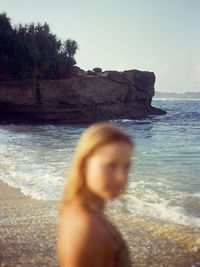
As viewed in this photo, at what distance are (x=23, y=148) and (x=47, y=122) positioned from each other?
62.6 ft

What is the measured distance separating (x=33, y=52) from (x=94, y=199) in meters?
31.6

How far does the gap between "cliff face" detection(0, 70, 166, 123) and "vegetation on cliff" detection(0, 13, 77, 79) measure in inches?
46.1

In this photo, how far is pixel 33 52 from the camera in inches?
1240

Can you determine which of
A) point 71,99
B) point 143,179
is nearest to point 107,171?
point 143,179

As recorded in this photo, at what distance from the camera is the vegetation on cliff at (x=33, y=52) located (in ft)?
102

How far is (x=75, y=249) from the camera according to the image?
1.17 metres

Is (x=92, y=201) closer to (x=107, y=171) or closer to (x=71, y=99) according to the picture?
(x=107, y=171)

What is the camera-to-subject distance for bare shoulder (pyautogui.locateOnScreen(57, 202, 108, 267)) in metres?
1.17

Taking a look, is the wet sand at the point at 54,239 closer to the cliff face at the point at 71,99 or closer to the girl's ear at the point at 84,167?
the girl's ear at the point at 84,167

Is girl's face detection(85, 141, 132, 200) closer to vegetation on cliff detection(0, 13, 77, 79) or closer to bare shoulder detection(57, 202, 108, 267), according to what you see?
bare shoulder detection(57, 202, 108, 267)

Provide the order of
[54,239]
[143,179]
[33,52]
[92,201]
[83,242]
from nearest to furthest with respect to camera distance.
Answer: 1. [83,242]
2. [92,201]
3. [54,239]
4. [143,179]
5. [33,52]

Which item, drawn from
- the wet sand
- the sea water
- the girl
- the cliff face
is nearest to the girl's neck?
the girl

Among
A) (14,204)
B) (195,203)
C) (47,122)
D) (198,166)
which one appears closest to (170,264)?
(195,203)

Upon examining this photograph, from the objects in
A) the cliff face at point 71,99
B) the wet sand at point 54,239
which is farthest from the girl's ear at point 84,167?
the cliff face at point 71,99
